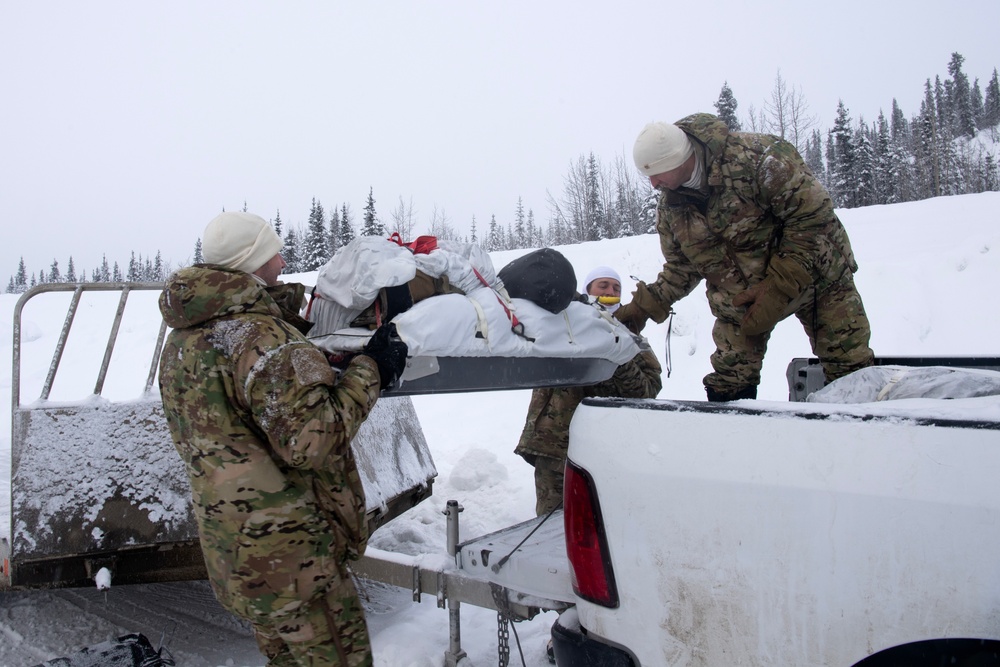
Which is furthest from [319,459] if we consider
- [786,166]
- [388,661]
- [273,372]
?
[786,166]

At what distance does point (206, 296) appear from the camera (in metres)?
2.05

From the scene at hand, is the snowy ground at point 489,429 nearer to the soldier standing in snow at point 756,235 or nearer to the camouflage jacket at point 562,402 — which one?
the camouflage jacket at point 562,402

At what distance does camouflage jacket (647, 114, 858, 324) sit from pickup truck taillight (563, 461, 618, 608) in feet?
6.25

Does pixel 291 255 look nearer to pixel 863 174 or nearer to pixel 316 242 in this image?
pixel 316 242

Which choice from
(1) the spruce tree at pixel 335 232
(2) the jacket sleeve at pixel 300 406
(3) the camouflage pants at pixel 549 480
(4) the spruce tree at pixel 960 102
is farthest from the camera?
(4) the spruce tree at pixel 960 102

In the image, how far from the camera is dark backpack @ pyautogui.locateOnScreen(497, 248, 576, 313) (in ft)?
9.23

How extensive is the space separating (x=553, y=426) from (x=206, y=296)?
7.55 feet

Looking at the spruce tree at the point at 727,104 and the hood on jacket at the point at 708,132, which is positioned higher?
the spruce tree at the point at 727,104

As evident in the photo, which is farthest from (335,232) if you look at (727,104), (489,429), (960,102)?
(960,102)

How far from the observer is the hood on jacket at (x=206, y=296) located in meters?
2.05

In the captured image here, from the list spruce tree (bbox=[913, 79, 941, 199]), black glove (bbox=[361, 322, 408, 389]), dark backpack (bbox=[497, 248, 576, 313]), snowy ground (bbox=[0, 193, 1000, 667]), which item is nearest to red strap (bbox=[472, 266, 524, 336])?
dark backpack (bbox=[497, 248, 576, 313])

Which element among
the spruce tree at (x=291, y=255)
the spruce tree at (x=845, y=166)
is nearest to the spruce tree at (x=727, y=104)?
the spruce tree at (x=845, y=166)

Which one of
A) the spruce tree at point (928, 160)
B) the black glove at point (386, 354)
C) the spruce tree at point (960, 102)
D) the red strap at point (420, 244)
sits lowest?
the black glove at point (386, 354)

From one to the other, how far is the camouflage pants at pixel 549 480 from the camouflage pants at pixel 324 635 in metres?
1.83
